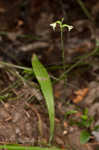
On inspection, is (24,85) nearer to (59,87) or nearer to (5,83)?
(5,83)

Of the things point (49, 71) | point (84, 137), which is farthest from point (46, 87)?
point (49, 71)

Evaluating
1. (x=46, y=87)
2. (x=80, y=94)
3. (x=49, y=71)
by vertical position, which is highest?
(x=49, y=71)

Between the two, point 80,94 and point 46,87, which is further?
point 80,94

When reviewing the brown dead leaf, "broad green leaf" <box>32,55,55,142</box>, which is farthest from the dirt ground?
"broad green leaf" <box>32,55,55,142</box>

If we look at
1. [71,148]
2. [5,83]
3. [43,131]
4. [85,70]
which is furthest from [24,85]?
[85,70]

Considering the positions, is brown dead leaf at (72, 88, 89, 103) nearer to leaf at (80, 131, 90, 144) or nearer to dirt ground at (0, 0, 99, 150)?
dirt ground at (0, 0, 99, 150)

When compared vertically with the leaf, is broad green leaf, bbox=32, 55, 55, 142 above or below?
above

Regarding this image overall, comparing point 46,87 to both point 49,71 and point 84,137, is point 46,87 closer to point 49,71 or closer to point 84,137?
point 84,137

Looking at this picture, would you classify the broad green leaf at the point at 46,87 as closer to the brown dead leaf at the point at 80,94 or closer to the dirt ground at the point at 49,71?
the dirt ground at the point at 49,71

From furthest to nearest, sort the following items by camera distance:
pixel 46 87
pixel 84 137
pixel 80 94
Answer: pixel 80 94
pixel 84 137
pixel 46 87
